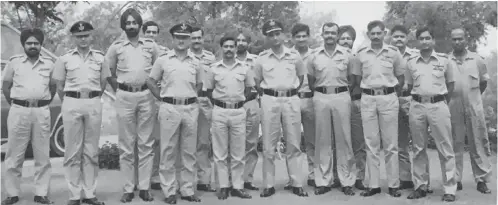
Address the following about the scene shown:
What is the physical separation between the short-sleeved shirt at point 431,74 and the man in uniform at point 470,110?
38cm

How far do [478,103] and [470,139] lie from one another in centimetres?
45

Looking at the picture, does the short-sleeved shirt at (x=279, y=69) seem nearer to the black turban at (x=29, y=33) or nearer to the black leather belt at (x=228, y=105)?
the black leather belt at (x=228, y=105)

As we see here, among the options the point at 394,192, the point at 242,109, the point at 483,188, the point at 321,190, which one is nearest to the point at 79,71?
the point at 242,109

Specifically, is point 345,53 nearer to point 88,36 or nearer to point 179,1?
point 88,36

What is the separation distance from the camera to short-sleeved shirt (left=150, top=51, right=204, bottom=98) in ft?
18.8

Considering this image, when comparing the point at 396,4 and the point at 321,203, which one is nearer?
the point at 321,203

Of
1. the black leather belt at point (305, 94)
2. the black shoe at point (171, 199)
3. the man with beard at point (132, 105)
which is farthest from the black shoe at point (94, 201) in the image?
the black leather belt at point (305, 94)

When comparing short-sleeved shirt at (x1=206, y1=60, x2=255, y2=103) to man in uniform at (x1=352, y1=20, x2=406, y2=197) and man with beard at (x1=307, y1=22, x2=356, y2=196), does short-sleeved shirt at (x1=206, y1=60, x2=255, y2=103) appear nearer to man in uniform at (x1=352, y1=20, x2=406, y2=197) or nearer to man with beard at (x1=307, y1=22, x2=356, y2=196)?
man with beard at (x1=307, y1=22, x2=356, y2=196)

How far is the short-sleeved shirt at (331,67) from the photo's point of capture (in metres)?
6.20

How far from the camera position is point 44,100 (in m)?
5.73

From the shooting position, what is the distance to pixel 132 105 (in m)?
5.86

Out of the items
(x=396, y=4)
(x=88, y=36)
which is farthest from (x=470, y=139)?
(x=396, y=4)

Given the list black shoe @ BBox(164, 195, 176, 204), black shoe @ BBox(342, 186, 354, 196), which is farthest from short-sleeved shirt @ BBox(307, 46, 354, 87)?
black shoe @ BBox(164, 195, 176, 204)

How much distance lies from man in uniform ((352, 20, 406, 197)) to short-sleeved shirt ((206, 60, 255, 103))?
1.35m
